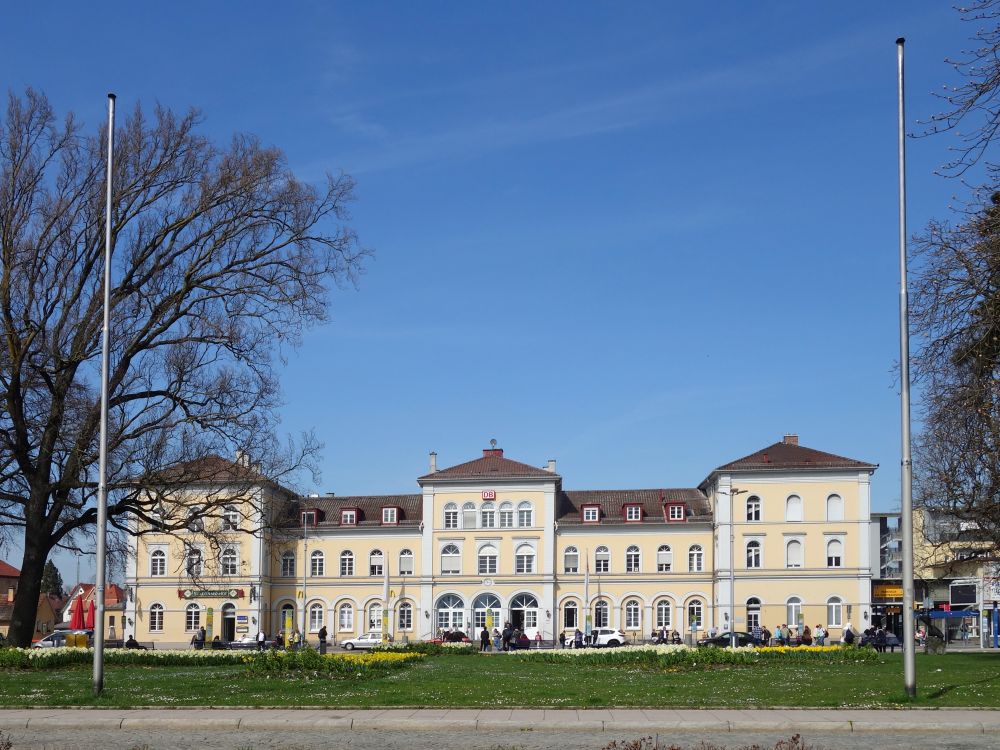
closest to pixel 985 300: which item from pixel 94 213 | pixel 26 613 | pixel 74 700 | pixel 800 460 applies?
pixel 74 700

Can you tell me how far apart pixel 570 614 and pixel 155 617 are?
28843 millimetres

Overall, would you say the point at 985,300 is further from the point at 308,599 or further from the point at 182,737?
the point at 308,599

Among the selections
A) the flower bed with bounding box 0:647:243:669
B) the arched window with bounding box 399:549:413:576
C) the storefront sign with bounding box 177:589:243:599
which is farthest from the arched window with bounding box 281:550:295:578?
the flower bed with bounding box 0:647:243:669

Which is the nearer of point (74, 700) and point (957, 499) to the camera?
point (74, 700)

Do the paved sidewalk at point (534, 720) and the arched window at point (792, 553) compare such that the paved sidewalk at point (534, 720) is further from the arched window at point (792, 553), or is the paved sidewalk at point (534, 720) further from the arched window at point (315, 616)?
the arched window at point (315, 616)

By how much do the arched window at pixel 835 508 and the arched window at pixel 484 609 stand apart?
74.9ft

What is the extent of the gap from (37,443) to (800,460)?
189 feet

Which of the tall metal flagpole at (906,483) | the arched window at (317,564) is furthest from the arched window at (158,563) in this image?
the tall metal flagpole at (906,483)

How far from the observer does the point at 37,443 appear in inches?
1244

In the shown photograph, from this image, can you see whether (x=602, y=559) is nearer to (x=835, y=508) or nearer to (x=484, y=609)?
(x=484, y=609)

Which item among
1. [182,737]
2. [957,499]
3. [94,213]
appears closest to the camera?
[182,737]

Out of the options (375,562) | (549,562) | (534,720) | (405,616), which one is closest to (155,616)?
(375,562)

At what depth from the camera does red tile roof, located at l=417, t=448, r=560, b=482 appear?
8206 centimetres

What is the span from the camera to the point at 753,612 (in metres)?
78.5
